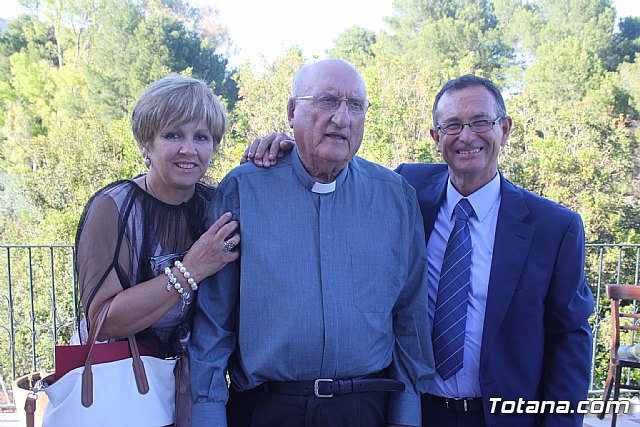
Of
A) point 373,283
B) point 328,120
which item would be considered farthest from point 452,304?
point 328,120

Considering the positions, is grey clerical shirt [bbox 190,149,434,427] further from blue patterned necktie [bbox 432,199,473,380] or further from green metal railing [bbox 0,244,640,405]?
green metal railing [bbox 0,244,640,405]

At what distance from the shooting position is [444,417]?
1.97 meters

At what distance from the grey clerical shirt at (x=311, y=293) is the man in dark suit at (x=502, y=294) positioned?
13cm

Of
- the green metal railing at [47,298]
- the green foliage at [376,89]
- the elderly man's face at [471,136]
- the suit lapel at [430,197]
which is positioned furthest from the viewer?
the green foliage at [376,89]

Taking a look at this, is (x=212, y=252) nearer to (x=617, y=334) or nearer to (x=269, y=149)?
(x=269, y=149)

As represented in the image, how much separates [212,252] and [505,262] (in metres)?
0.97

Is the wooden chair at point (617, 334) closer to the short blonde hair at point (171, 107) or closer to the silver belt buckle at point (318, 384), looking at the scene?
the silver belt buckle at point (318, 384)

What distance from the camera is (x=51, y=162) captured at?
13078 mm

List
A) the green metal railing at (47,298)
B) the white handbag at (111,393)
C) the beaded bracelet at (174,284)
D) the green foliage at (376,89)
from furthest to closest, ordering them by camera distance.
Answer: the green foliage at (376,89) → the green metal railing at (47,298) → the beaded bracelet at (174,284) → the white handbag at (111,393)

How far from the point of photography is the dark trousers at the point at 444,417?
1.92 meters

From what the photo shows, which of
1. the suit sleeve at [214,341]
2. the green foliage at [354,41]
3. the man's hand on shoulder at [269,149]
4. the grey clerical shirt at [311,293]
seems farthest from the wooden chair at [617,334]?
the green foliage at [354,41]

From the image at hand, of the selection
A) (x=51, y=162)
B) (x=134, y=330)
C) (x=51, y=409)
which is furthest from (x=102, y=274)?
(x=51, y=162)

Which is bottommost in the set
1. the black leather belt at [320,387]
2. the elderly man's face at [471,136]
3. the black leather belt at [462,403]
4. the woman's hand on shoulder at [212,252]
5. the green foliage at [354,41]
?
the black leather belt at [462,403]

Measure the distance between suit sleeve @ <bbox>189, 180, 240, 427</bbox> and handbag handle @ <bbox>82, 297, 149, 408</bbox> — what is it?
0.17 meters
